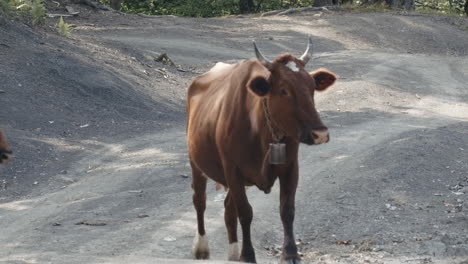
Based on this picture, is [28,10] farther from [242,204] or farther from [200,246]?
[242,204]

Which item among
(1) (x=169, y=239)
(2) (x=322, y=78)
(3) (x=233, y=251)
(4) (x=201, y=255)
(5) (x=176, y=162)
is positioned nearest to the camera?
(2) (x=322, y=78)

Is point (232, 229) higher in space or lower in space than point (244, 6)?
higher

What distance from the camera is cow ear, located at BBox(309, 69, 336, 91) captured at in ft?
27.8

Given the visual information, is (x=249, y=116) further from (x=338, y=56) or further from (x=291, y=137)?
(x=338, y=56)

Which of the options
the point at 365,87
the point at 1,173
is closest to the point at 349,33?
the point at 365,87

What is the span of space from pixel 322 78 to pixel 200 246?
2246 mm

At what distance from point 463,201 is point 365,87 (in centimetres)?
1068

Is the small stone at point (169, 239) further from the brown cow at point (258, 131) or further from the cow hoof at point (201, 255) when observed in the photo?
the brown cow at point (258, 131)

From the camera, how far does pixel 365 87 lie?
21.8m

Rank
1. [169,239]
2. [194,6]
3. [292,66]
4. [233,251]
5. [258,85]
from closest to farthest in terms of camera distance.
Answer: [258,85], [292,66], [233,251], [169,239], [194,6]

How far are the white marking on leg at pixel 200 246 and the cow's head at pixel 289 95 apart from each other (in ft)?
6.66

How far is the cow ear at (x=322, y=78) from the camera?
846 cm

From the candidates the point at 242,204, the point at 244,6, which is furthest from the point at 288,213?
the point at 244,6

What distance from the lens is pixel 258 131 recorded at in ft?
27.4
